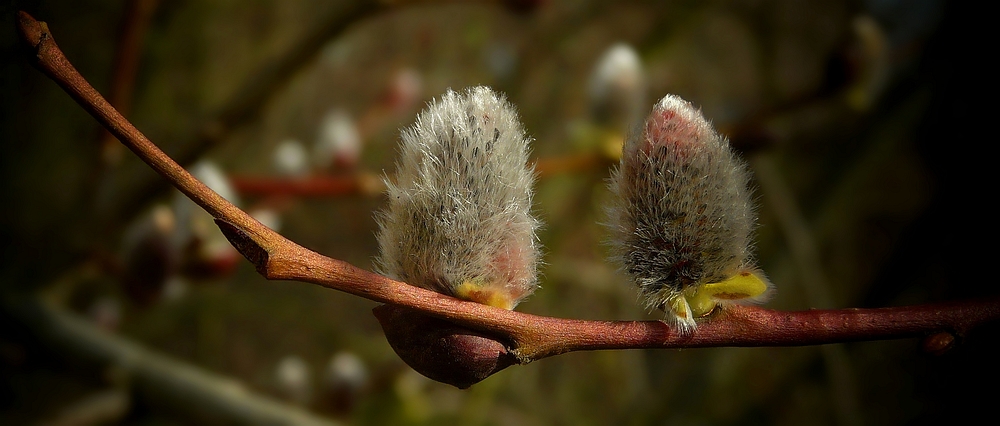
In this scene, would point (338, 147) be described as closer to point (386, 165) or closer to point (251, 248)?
point (386, 165)

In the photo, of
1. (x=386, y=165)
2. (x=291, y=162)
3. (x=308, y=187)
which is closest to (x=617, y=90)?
(x=386, y=165)

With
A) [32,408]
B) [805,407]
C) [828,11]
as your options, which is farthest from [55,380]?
[828,11]

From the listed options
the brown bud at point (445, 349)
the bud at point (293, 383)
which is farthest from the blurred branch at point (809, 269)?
the brown bud at point (445, 349)

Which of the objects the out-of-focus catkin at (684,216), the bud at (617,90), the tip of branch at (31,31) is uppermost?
the bud at (617,90)

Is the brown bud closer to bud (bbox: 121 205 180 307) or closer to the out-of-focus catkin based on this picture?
the out-of-focus catkin

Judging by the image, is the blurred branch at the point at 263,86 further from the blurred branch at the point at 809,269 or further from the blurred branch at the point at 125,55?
the blurred branch at the point at 809,269

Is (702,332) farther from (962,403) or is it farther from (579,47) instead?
(579,47)
